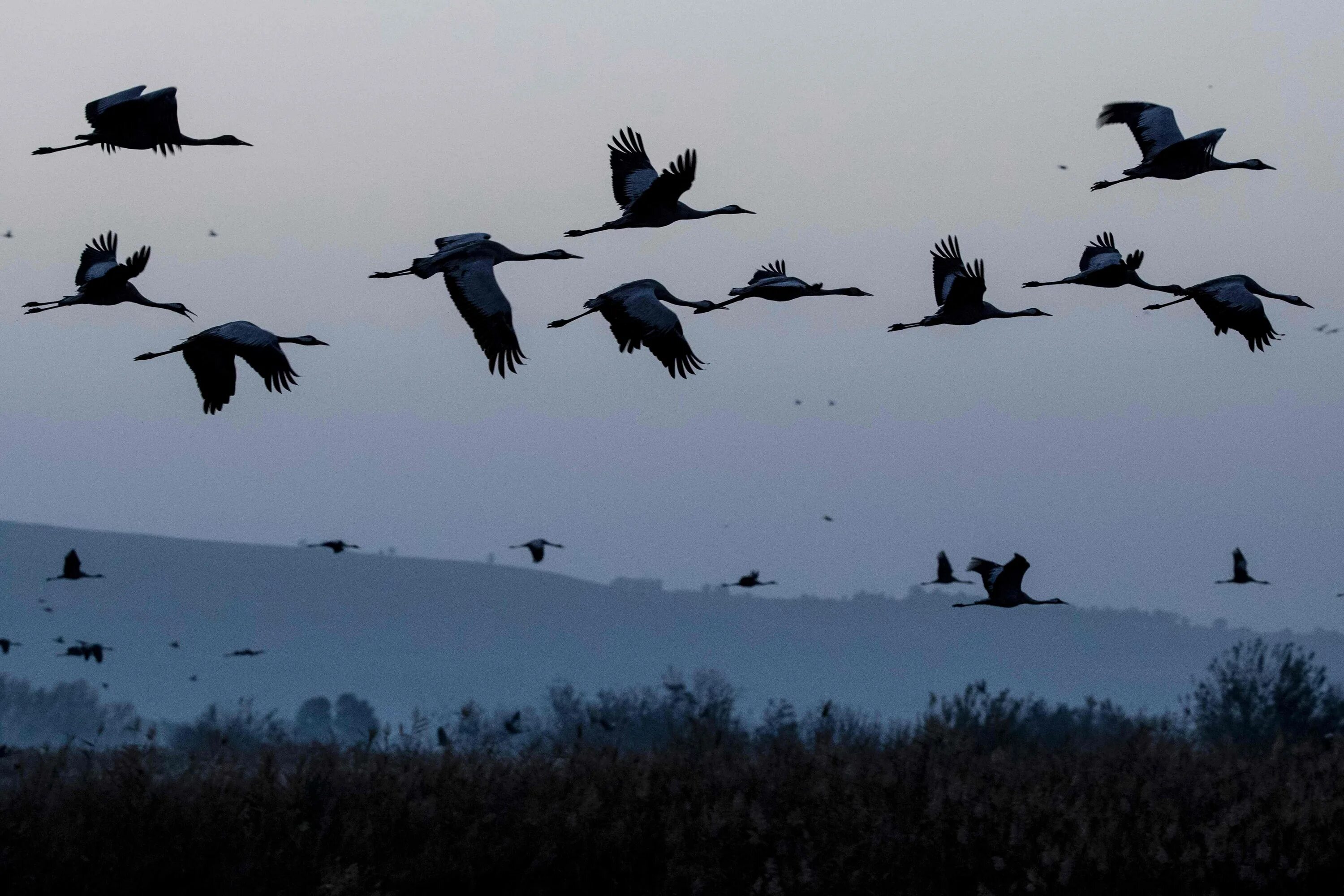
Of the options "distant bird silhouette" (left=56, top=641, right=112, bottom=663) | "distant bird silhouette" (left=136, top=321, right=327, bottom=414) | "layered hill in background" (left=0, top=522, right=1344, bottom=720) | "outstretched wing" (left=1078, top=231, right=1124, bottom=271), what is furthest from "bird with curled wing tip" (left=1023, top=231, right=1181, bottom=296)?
"layered hill in background" (left=0, top=522, right=1344, bottom=720)

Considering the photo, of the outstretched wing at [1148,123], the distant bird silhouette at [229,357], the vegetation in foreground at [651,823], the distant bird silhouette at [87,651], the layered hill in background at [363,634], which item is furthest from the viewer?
the layered hill in background at [363,634]

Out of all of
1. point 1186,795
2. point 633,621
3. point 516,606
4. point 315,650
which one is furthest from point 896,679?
point 1186,795

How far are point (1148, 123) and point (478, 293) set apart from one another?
628 cm

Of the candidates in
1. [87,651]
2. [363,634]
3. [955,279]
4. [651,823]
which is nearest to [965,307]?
[955,279]

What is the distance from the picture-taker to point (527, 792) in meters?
13.7

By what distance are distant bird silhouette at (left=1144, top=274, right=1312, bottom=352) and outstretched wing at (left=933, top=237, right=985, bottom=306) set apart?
1378mm

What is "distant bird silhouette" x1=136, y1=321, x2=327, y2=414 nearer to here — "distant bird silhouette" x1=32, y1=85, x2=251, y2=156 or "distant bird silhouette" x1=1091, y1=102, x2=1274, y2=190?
"distant bird silhouette" x1=32, y1=85, x2=251, y2=156

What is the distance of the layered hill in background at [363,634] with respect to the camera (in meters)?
161

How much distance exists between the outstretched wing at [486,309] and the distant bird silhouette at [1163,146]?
15.4 feet

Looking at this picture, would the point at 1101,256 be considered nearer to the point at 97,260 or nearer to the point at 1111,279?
the point at 1111,279

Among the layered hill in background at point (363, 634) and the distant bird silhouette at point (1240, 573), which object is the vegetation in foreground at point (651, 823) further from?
the layered hill in background at point (363, 634)

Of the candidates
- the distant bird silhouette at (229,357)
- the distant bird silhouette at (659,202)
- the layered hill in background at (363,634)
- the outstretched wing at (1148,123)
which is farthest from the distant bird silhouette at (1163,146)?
the layered hill in background at (363,634)

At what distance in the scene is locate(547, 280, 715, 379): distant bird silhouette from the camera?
1112 cm

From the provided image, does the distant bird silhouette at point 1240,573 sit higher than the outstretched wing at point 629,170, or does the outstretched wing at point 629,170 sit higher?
the outstretched wing at point 629,170
